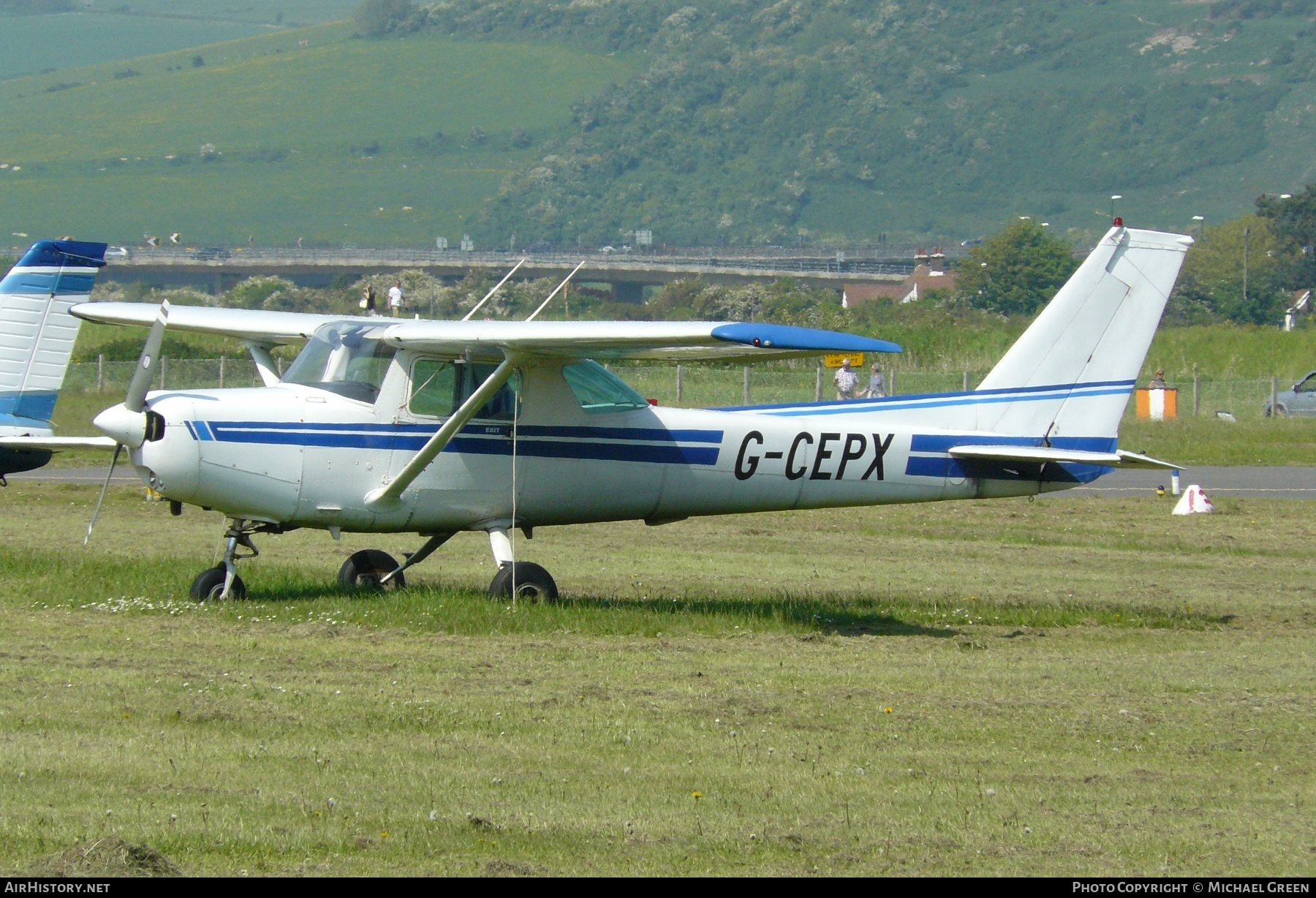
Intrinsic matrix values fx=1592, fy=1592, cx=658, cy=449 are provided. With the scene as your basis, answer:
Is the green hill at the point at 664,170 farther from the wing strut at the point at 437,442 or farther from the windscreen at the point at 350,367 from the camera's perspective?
the wing strut at the point at 437,442

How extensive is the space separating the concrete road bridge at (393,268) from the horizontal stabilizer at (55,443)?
177 feet

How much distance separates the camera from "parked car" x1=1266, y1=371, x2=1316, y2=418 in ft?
129

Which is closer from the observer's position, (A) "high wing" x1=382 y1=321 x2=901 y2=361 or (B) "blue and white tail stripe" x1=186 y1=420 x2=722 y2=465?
(A) "high wing" x1=382 y1=321 x2=901 y2=361

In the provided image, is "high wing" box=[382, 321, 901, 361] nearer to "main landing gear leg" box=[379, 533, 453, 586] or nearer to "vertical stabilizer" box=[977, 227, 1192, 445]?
"main landing gear leg" box=[379, 533, 453, 586]

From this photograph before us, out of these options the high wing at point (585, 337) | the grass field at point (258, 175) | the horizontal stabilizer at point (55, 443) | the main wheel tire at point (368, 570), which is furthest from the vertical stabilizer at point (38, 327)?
the grass field at point (258, 175)

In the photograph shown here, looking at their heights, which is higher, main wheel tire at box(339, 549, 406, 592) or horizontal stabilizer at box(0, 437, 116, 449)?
horizontal stabilizer at box(0, 437, 116, 449)

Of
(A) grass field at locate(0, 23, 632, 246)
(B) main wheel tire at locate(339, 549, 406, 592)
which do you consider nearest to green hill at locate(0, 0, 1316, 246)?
(A) grass field at locate(0, 23, 632, 246)

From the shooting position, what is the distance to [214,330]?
45.0 ft

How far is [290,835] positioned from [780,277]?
83.3 m

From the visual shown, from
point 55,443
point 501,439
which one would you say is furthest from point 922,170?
point 501,439

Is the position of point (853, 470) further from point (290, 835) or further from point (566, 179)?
point (566, 179)

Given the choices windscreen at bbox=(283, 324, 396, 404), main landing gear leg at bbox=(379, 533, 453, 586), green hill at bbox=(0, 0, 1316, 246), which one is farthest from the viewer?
green hill at bbox=(0, 0, 1316, 246)

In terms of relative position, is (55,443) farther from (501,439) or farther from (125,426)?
(501,439)

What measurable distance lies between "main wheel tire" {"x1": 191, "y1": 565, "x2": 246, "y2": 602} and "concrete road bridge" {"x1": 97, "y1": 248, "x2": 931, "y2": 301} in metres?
57.8
